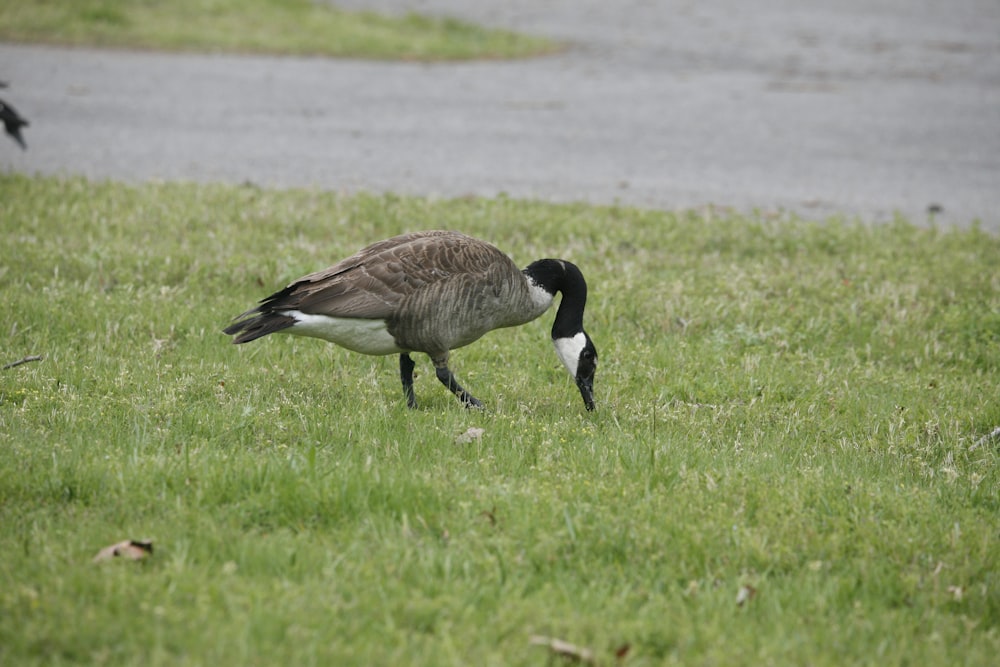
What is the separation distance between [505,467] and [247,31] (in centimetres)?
1334

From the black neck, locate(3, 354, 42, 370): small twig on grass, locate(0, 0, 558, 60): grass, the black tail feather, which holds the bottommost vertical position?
locate(3, 354, 42, 370): small twig on grass

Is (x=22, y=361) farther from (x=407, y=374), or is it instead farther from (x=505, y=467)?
(x=505, y=467)

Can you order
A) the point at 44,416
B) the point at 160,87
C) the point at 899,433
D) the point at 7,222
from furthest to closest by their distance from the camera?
the point at 160,87
the point at 7,222
the point at 899,433
the point at 44,416

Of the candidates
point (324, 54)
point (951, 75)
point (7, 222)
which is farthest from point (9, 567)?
point (951, 75)

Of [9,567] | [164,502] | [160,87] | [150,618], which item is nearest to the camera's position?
[150,618]

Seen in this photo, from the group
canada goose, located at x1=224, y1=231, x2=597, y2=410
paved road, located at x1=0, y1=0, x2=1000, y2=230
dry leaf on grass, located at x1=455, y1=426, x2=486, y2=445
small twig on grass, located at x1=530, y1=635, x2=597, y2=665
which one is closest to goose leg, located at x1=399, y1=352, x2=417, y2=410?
canada goose, located at x1=224, y1=231, x2=597, y2=410

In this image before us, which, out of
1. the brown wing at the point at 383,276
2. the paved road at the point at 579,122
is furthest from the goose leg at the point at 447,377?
the paved road at the point at 579,122

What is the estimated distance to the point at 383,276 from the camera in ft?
18.9

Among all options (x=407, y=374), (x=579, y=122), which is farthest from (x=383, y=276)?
(x=579, y=122)

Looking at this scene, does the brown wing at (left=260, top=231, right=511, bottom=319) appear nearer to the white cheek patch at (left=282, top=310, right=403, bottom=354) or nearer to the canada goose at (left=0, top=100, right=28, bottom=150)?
the white cheek patch at (left=282, top=310, right=403, bottom=354)

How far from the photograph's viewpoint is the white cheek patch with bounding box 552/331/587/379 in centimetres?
602

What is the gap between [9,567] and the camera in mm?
3732

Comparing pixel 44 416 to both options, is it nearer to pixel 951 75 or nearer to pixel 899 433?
pixel 899 433

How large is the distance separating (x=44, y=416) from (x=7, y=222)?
3.89 meters
